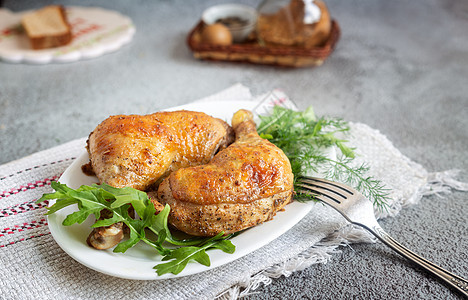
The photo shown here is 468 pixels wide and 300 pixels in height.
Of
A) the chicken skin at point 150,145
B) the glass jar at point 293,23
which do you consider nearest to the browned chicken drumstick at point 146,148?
the chicken skin at point 150,145

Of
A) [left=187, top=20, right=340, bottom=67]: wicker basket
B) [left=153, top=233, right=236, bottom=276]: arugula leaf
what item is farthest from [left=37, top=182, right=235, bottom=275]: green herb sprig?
[left=187, top=20, right=340, bottom=67]: wicker basket

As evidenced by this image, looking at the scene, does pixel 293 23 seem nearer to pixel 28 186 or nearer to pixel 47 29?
pixel 47 29

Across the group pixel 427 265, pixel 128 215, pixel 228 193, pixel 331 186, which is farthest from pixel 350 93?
pixel 128 215

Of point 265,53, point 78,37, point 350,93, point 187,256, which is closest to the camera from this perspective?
point 187,256

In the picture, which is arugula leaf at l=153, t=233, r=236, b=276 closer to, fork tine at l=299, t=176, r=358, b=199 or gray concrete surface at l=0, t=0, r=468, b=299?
gray concrete surface at l=0, t=0, r=468, b=299

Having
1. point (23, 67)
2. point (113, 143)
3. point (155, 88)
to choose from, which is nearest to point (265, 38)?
point (155, 88)

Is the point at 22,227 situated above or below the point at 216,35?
below
